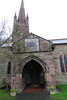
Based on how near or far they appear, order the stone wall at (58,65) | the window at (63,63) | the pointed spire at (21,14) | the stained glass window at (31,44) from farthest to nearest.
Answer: the pointed spire at (21,14)
the window at (63,63)
the stone wall at (58,65)
the stained glass window at (31,44)

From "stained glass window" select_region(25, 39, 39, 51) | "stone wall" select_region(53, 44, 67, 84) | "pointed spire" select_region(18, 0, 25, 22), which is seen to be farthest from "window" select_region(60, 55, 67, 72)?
"pointed spire" select_region(18, 0, 25, 22)

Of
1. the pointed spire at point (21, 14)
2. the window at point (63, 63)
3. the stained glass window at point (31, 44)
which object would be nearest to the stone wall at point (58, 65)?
the window at point (63, 63)

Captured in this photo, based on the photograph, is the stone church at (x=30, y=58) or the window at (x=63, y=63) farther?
the window at (x=63, y=63)

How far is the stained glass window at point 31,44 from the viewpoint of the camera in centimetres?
918

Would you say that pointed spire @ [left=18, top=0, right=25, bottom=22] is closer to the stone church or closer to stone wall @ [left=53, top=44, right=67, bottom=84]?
the stone church

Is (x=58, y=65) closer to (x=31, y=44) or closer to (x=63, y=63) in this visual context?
(x=63, y=63)

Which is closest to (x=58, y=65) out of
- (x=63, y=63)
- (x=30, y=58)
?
(x=63, y=63)

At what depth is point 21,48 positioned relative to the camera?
927 cm

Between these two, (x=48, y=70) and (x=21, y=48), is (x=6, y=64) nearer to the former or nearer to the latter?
(x=21, y=48)

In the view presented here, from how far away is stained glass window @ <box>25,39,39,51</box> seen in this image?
918 cm

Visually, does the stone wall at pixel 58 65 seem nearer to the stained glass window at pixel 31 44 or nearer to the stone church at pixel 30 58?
the stone church at pixel 30 58

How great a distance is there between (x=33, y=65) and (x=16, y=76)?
215 inches

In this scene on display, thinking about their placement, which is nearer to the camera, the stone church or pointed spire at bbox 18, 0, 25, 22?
the stone church

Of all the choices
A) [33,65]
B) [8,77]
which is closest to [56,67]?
[33,65]
